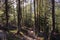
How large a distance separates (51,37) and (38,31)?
121 inches

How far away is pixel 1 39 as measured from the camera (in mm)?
7496

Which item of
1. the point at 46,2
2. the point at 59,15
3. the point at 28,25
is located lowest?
the point at 28,25

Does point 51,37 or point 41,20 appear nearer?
point 51,37

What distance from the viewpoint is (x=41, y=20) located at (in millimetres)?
12188

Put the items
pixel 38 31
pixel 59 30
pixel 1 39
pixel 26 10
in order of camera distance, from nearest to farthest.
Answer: pixel 1 39 < pixel 59 30 < pixel 38 31 < pixel 26 10

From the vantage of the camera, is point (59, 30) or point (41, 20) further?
point (41, 20)

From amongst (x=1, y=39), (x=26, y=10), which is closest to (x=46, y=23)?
(x=1, y=39)

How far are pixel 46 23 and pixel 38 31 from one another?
103cm

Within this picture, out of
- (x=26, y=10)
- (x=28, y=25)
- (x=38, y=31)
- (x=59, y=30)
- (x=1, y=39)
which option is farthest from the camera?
(x=26, y=10)

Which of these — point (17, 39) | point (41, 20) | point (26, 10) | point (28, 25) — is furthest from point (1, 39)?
point (26, 10)

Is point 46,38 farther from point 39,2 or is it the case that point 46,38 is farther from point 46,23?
point 39,2

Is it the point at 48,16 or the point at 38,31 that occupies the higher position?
the point at 48,16

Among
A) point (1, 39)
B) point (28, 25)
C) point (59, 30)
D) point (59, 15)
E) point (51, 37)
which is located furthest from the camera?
point (28, 25)

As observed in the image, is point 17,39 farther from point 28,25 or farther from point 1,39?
point 28,25
